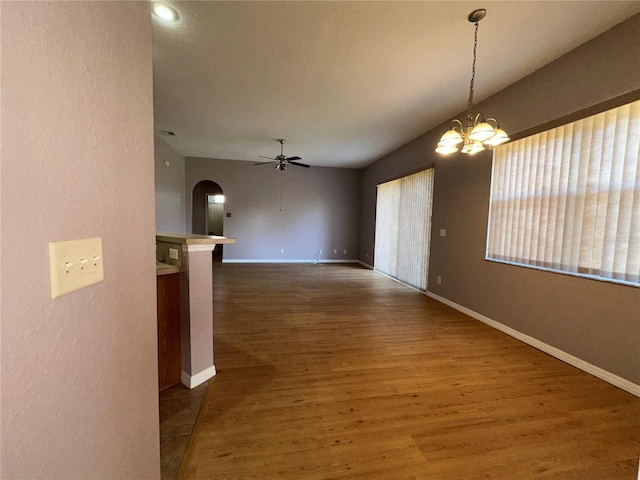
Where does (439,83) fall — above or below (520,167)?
above

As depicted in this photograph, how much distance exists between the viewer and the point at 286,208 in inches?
292

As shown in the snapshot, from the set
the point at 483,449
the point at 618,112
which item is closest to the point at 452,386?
the point at 483,449

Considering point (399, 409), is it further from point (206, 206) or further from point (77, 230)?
point (206, 206)

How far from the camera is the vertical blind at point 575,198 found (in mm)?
2029

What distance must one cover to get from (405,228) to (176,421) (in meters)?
4.81

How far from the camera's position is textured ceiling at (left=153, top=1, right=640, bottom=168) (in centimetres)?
193

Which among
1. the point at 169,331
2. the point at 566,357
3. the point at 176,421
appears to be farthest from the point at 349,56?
the point at 566,357

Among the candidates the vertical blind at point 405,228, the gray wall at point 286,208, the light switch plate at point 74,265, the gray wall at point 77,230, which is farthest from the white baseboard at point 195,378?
the gray wall at point 286,208

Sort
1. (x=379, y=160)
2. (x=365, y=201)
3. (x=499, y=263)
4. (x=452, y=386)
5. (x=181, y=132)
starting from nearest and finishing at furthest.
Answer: (x=452, y=386), (x=499, y=263), (x=181, y=132), (x=379, y=160), (x=365, y=201)

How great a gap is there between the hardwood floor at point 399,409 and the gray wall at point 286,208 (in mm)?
4374

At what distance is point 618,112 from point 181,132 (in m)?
5.78

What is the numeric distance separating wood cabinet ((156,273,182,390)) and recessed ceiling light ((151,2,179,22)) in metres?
2.00

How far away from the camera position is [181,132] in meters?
4.79

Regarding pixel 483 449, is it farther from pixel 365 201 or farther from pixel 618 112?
pixel 365 201
